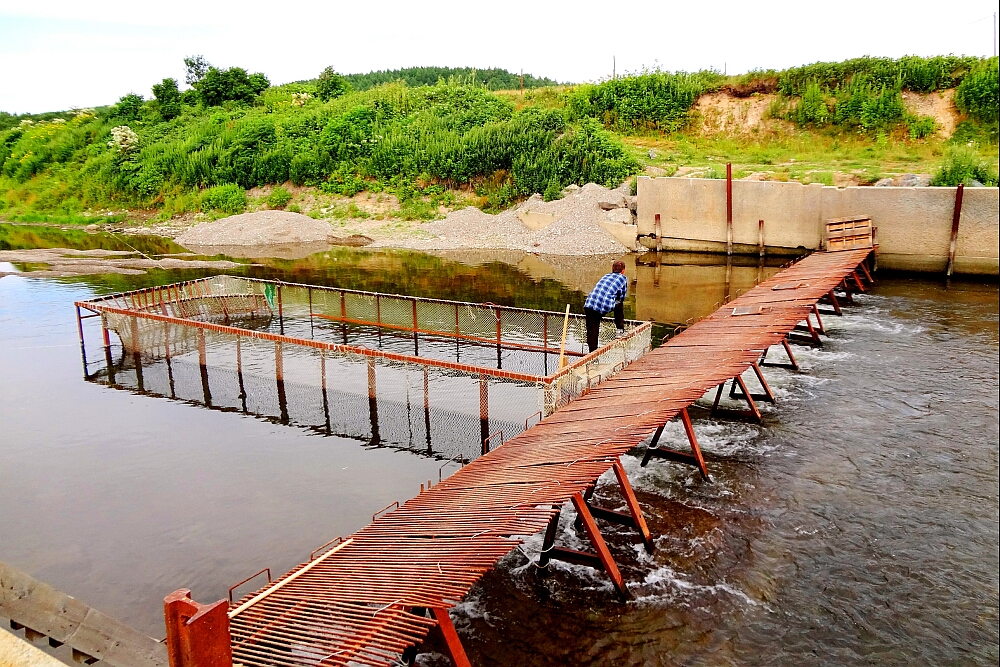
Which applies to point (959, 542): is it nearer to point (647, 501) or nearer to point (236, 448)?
point (647, 501)

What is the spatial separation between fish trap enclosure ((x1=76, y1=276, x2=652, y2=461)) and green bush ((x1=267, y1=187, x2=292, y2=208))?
29204 millimetres

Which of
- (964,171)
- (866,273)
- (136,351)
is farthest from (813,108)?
(136,351)

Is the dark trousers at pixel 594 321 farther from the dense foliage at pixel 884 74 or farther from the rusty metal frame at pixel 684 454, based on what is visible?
the dense foliage at pixel 884 74

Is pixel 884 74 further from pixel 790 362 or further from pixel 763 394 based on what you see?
pixel 763 394

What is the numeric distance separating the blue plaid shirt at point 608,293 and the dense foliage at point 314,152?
1128 inches

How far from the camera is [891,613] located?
8516mm

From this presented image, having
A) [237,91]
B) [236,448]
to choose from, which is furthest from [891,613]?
[237,91]

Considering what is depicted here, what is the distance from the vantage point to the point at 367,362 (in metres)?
16.5

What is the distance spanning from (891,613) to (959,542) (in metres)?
2.01

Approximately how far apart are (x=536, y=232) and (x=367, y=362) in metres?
24.7

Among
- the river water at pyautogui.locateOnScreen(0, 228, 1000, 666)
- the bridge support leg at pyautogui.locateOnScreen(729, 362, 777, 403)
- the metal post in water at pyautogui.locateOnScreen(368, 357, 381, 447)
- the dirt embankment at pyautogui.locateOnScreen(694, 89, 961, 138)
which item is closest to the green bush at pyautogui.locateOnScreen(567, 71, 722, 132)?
the dirt embankment at pyautogui.locateOnScreen(694, 89, 961, 138)

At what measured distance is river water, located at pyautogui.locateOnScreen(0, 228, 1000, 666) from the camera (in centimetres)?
827

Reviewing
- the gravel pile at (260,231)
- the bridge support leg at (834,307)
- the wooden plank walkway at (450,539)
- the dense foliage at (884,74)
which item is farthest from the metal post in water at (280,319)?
the dense foliage at (884,74)

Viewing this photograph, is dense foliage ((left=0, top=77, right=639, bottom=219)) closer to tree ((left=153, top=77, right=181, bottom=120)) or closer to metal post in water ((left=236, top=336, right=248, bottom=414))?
tree ((left=153, top=77, right=181, bottom=120))
